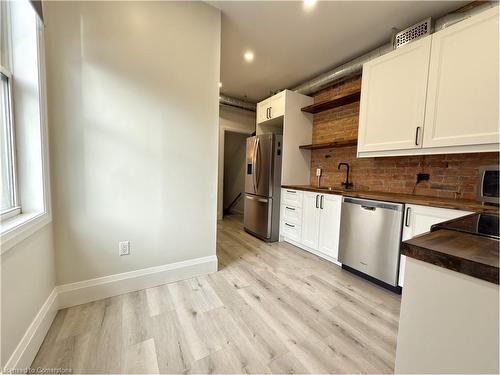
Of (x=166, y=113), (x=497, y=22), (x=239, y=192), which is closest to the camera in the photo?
(x=497, y=22)

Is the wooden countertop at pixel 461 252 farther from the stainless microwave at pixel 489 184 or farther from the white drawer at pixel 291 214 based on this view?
the white drawer at pixel 291 214

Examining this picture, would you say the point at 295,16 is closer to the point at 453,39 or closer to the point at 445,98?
the point at 453,39

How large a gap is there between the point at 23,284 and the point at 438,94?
3318 millimetres

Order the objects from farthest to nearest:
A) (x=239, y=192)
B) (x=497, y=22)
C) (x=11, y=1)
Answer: (x=239, y=192) < (x=497, y=22) < (x=11, y=1)

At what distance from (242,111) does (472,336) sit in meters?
4.81

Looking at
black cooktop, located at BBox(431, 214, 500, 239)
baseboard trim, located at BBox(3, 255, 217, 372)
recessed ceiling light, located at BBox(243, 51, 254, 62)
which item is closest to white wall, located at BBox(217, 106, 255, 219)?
recessed ceiling light, located at BBox(243, 51, 254, 62)

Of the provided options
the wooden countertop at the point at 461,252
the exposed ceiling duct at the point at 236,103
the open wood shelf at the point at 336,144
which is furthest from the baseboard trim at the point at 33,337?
the exposed ceiling duct at the point at 236,103

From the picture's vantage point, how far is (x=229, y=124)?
4617mm

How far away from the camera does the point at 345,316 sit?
1.64 metres

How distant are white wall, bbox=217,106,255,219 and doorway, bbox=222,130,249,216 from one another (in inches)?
28.0

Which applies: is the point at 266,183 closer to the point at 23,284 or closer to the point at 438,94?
the point at 438,94

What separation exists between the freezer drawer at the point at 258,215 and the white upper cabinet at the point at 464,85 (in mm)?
2082

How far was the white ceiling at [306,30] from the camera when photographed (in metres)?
2.00

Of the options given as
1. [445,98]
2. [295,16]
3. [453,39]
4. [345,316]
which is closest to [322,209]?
[345,316]
